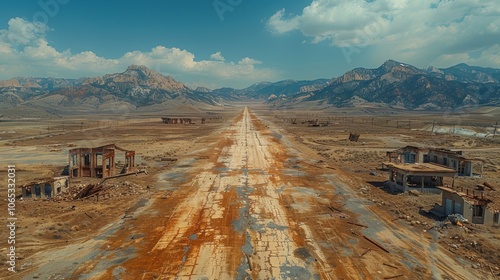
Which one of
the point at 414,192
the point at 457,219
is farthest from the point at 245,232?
the point at 414,192

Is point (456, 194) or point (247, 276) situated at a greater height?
point (456, 194)

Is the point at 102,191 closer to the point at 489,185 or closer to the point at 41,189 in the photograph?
Answer: the point at 41,189

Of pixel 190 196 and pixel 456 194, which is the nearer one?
pixel 456 194

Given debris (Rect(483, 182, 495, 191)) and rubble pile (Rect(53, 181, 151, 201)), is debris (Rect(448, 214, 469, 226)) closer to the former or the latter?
debris (Rect(483, 182, 495, 191))

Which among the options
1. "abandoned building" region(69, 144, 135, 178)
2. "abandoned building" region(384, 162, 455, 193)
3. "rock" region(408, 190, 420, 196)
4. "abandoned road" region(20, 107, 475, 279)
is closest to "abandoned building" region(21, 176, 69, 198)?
"abandoned building" region(69, 144, 135, 178)

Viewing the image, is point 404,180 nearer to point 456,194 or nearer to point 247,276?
point 456,194

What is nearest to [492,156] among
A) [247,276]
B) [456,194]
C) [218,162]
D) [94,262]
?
[456,194]
